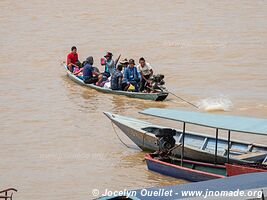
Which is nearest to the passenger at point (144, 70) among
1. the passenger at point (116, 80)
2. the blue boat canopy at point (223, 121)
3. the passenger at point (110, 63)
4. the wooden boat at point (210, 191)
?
the passenger at point (116, 80)

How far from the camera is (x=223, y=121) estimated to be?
38.3ft

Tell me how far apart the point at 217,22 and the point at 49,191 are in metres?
16.4

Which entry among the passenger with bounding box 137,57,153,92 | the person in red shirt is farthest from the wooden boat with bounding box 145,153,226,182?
the person in red shirt

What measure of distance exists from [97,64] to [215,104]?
5416 millimetres

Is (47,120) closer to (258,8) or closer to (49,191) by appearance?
(49,191)

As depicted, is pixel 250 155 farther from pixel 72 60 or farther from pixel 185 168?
pixel 72 60

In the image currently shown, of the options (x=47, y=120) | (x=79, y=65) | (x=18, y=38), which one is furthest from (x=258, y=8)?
(x=47, y=120)

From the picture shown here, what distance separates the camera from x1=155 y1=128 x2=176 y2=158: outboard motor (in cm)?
1244

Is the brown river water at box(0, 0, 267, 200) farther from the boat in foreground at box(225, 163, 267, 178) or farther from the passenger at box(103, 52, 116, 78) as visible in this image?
the boat in foreground at box(225, 163, 267, 178)

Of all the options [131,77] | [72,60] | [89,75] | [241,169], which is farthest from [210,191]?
[72,60]

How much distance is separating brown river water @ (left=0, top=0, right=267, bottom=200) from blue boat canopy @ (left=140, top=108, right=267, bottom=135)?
99 centimetres

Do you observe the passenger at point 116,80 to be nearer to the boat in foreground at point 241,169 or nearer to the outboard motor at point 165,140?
the outboard motor at point 165,140

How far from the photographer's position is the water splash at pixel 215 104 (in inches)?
662

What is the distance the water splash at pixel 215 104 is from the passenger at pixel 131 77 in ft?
4.78
